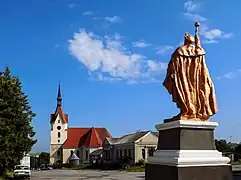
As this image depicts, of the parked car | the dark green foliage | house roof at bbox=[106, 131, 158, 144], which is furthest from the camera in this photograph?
the dark green foliage

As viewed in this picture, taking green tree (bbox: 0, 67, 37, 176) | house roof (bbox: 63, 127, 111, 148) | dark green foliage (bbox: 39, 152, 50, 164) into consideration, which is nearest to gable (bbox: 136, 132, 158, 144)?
house roof (bbox: 63, 127, 111, 148)

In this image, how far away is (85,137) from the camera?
301 ft

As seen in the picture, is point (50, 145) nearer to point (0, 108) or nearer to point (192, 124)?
point (0, 108)

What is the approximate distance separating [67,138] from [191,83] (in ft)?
286

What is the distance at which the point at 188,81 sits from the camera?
906 centimetres

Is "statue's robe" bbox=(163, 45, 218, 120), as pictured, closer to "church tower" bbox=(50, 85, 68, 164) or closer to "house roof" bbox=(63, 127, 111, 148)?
"house roof" bbox=(63, 127, 111, 148)

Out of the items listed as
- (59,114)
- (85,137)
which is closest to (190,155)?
Result: (85,137)

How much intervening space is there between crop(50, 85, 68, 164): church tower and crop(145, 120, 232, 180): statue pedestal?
282 ft

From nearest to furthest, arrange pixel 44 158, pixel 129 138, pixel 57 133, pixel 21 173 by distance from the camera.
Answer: pixel 21 173 < pixel 129 138 < pixel 57 133 < pixel 44 158

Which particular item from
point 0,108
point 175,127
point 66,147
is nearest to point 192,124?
point 175,127

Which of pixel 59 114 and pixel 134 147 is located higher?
pixel 59 114

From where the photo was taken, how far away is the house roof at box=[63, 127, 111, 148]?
87725 millimetres

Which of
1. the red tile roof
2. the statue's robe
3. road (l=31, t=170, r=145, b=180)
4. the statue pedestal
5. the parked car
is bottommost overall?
road (l=31, t=170, r=145, b=180)

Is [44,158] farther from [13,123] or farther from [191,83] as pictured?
[191,83]
